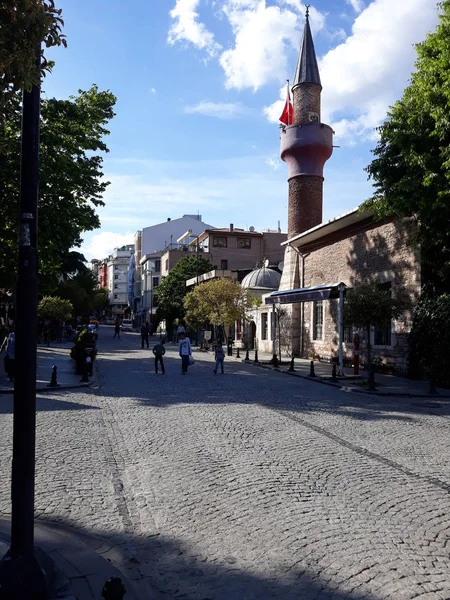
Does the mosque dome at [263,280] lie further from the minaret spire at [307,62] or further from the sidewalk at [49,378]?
the sidewalk at [49,378]

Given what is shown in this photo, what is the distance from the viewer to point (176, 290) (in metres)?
51.3

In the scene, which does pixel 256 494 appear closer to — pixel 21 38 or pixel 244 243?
pixel 21 38

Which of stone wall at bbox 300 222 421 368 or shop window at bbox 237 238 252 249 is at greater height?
shop window at bbox 237 238 252 249

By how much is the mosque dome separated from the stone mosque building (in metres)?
3.91

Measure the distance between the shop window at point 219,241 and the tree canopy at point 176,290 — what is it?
9.19 m

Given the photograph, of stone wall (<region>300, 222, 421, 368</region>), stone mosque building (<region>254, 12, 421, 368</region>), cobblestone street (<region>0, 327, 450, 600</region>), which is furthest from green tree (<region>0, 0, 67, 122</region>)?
stone wall (<region>300, 222, 421, 368</region>)

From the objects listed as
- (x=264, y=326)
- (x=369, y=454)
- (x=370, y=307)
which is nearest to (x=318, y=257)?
(x=264, y=326)

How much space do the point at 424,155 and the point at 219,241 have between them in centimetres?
4812

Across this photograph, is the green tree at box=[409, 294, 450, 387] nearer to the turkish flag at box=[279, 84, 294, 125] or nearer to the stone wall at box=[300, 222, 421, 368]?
the stone wall at box=[300, 222, 421, 368]

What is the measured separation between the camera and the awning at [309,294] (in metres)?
A: 19.7

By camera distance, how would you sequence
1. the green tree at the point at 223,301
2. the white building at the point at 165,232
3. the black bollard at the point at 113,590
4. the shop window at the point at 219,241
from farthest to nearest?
the white building at the point at 165,232
the shop window at the point at 219,241
the green tree at the point at 223,301
the black bollard at the point at 113,590

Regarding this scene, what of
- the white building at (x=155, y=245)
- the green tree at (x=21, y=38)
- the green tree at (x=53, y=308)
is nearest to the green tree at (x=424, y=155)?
the green tree at (x=21, y=38)

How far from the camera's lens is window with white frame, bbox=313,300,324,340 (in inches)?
1064

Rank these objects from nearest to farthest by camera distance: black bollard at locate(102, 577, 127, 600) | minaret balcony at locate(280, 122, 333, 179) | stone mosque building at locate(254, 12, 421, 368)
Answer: black bollard at locate(102, 577, 127, 600) < stone mosque building at locate(254, 12, 421, 368) < minaret balcony at locate(280, 122, 333, 179)
